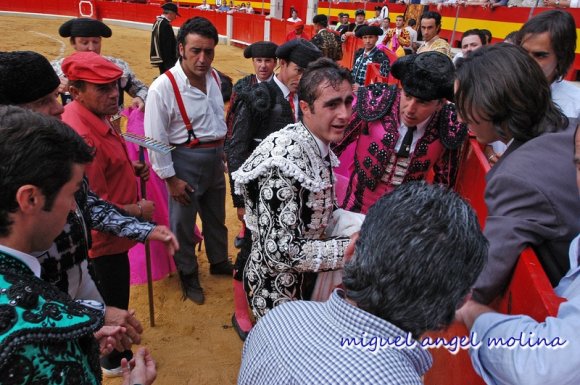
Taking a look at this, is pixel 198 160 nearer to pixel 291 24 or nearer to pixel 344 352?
pixel 344 352

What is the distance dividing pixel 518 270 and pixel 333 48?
3580 millimetres

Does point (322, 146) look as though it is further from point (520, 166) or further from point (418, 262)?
point (418, 262)

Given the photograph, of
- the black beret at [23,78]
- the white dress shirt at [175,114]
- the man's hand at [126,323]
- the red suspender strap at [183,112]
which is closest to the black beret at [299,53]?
the white dress shirt at [175,114]

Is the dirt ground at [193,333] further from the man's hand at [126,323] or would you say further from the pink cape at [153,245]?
the man's hand at [126,323]

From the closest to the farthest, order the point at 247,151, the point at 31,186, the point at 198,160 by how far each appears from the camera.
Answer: the point at 31,186 → the point at 247,151 → the point at 198,160

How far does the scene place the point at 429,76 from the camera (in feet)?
7.57

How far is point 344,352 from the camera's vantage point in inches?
37.5

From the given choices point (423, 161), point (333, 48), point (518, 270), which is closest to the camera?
point (518, 270)

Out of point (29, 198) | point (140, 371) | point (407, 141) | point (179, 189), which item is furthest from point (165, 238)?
point (407, 141)

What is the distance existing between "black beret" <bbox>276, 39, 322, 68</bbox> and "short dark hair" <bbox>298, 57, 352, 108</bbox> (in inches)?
44.8

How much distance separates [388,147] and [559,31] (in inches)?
53.7

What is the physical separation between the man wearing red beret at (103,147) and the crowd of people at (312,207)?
1 cm

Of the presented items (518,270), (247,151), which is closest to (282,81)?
(247,151)

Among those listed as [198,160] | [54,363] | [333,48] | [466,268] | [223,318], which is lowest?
[223,318]
